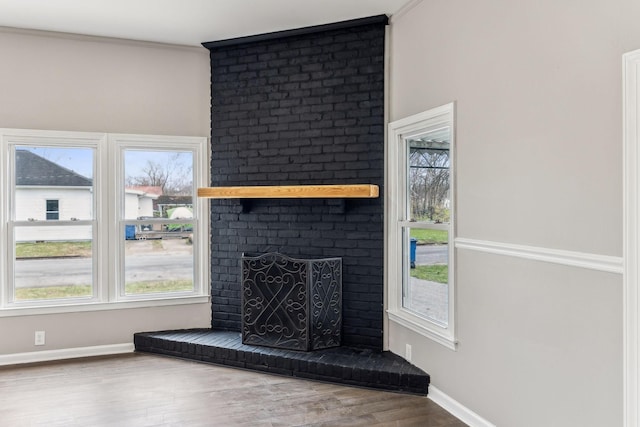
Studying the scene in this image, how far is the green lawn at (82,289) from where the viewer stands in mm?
4199

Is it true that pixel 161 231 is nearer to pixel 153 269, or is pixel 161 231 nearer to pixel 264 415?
pixel 153 269

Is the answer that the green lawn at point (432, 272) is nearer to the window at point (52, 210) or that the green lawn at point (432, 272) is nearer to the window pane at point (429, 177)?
the window pane at point (429, 177)

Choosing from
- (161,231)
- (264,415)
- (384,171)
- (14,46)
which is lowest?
(264,415)

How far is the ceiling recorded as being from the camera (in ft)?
11.9

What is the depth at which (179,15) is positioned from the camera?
3.86m

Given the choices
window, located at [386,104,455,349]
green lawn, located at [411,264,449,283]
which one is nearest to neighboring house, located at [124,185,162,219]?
window, located at [386,104,455,349]

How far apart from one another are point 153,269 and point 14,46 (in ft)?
7.78

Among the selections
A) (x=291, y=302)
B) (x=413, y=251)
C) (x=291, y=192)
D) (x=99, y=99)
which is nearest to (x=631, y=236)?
(x=413, y=251)

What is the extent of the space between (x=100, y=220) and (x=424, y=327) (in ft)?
10.3

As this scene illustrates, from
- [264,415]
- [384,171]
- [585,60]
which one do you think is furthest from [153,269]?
[585,60]

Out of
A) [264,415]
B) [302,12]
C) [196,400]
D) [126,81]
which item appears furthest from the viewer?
[126,81]

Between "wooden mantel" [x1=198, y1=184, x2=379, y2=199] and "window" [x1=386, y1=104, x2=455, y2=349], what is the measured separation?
32cm

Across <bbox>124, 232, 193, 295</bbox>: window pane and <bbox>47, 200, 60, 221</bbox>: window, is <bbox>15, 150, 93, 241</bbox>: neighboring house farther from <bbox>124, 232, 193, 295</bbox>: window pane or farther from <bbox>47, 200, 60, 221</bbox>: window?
<bbox>124, 232, 193, 295</bbox>: window pane

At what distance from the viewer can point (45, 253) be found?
423cm
